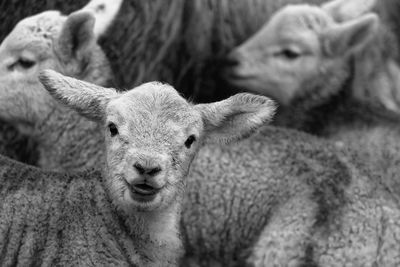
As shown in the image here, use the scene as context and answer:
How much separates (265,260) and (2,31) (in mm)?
3906

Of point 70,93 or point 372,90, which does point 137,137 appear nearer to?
point 70,93

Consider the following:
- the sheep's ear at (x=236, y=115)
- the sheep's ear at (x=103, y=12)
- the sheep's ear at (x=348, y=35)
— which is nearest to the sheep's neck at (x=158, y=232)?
the sheep's ear at (x=236, y=115)

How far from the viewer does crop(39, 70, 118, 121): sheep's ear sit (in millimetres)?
7438

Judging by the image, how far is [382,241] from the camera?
27.3ft

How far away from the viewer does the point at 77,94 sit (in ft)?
24.6

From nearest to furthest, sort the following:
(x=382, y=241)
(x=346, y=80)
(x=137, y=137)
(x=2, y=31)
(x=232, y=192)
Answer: (x=137, y=137) → (x=382, y=241) → (x=232, y=192) → (x=2, y=31) → (x=346, y=80)

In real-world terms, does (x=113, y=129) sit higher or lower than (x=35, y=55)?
higher

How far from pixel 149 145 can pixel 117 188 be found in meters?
0.42

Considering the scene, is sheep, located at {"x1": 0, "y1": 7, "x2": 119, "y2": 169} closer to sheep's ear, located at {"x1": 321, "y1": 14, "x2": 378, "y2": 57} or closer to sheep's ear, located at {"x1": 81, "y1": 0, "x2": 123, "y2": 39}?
sheep's ear, located at {"x1": 81, "y1": 0, "x2": 123, "y2": 39}

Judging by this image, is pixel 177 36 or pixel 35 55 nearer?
pixel 35 55

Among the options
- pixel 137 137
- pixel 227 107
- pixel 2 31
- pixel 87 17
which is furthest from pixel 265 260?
pixel 2 31

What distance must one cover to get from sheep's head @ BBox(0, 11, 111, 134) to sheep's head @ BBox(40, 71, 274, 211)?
157 centimetres

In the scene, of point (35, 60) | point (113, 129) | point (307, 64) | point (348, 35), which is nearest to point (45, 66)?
point (35, 60)

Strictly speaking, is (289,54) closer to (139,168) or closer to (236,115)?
(236,115)
